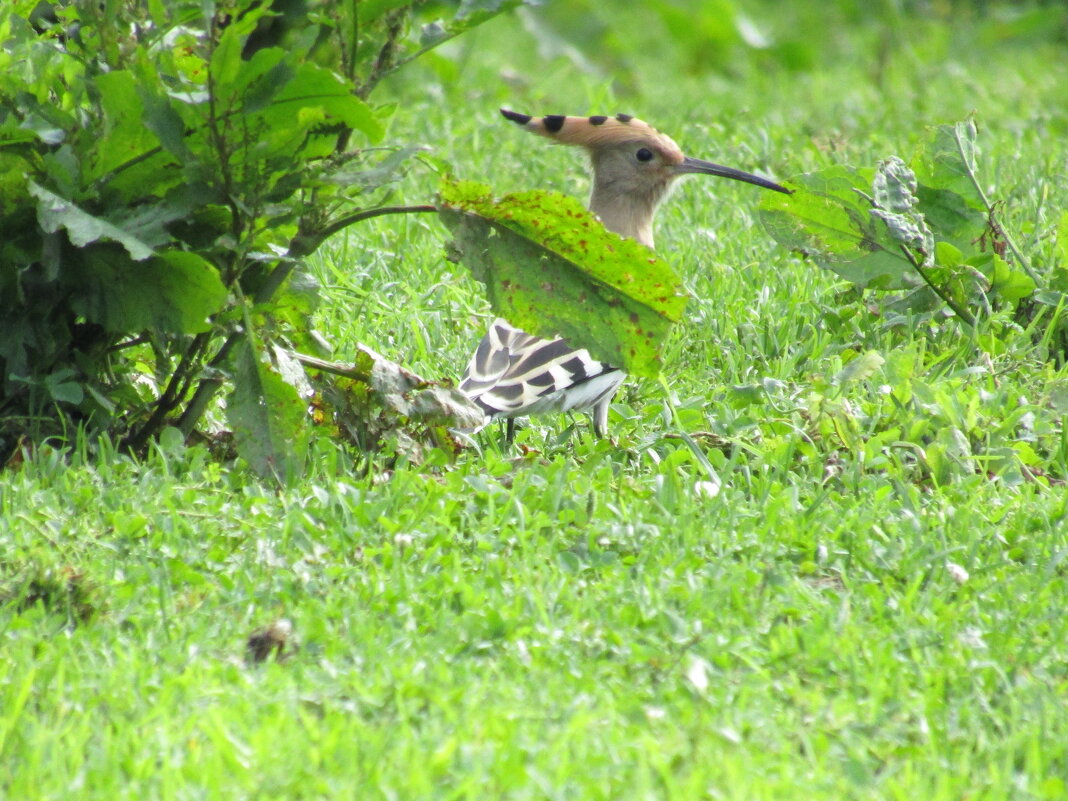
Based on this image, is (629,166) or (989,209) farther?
(629,166)

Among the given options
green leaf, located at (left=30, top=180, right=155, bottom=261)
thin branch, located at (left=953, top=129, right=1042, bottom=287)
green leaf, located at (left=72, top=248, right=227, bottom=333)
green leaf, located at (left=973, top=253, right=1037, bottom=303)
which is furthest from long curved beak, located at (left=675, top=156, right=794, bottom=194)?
green leaf, located at (left=30, top=180, right=155, bottom=261)

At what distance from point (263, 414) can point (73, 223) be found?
0.66 metres

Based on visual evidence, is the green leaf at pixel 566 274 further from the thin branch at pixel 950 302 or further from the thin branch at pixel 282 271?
the thin branch at pixel 950 302

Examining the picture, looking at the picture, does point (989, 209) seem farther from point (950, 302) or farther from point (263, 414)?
point (263, 414)

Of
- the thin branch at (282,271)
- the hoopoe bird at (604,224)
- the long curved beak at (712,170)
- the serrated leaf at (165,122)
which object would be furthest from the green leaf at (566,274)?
the long curved beak at (712,170)

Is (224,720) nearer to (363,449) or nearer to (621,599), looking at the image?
(621,599)

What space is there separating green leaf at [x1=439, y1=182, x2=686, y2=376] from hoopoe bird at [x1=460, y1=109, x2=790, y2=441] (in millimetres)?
247

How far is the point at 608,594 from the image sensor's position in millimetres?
3342

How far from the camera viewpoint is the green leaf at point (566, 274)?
3.83m

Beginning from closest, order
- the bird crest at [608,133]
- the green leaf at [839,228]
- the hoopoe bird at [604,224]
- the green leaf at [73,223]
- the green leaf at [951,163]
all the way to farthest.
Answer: the green leaf at [73,223] < the hoopoe bird at [604,224] < the green leaf at [839,228] < the green leaf at [951,163] < the bird crest at [608,133]

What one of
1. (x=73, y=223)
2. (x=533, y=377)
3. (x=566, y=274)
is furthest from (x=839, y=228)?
(x=73, y=223)

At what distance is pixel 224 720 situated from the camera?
274 centimetres

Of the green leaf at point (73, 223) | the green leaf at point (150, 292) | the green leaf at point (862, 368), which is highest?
the green leaf at point (73, 223)

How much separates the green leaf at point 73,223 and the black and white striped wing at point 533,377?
1.37 m
